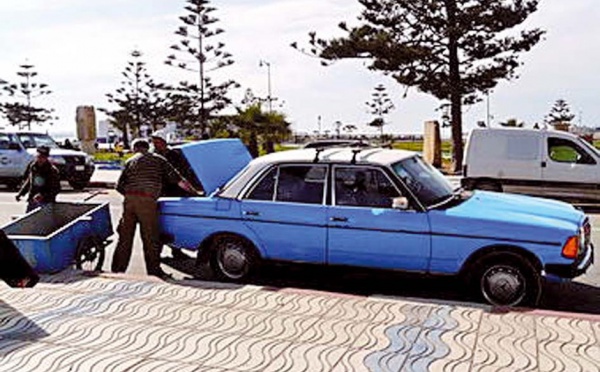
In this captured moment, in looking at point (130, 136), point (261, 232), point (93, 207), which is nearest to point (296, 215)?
point (261, 232)

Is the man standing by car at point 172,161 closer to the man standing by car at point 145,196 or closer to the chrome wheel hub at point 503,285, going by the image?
the man standing by car at point 145,196

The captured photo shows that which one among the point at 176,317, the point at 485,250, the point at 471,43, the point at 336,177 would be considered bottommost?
the point at 176,317

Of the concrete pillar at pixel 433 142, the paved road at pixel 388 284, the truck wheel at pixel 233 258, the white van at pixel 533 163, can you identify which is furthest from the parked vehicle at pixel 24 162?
the truck wheel at pixel 233 258

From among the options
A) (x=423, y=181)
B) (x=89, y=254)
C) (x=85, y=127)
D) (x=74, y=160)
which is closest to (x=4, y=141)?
(x=74, y=160)

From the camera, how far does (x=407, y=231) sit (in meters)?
7.00

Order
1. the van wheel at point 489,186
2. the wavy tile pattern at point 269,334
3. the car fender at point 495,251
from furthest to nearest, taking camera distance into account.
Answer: the van wheel at point 489,186, the car fender at point 495,251, the wavy tile pattern at point 269,334

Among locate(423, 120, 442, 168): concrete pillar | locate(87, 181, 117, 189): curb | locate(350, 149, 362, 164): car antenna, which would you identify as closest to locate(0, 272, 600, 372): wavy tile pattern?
locate(350, 149, 362, 164): car antenna

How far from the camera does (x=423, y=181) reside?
7.50 metres

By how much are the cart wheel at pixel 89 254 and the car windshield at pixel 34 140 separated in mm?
14522

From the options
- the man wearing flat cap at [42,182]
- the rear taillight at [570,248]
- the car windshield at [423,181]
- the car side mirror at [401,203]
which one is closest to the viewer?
the rear taillight at [570,248]

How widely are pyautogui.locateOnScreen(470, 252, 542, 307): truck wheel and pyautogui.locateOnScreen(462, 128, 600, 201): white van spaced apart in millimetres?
8740

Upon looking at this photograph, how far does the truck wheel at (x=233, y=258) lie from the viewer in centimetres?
782

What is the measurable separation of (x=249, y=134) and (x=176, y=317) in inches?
A: 993

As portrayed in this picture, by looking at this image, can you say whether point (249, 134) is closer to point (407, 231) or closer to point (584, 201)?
point (584, 201)
